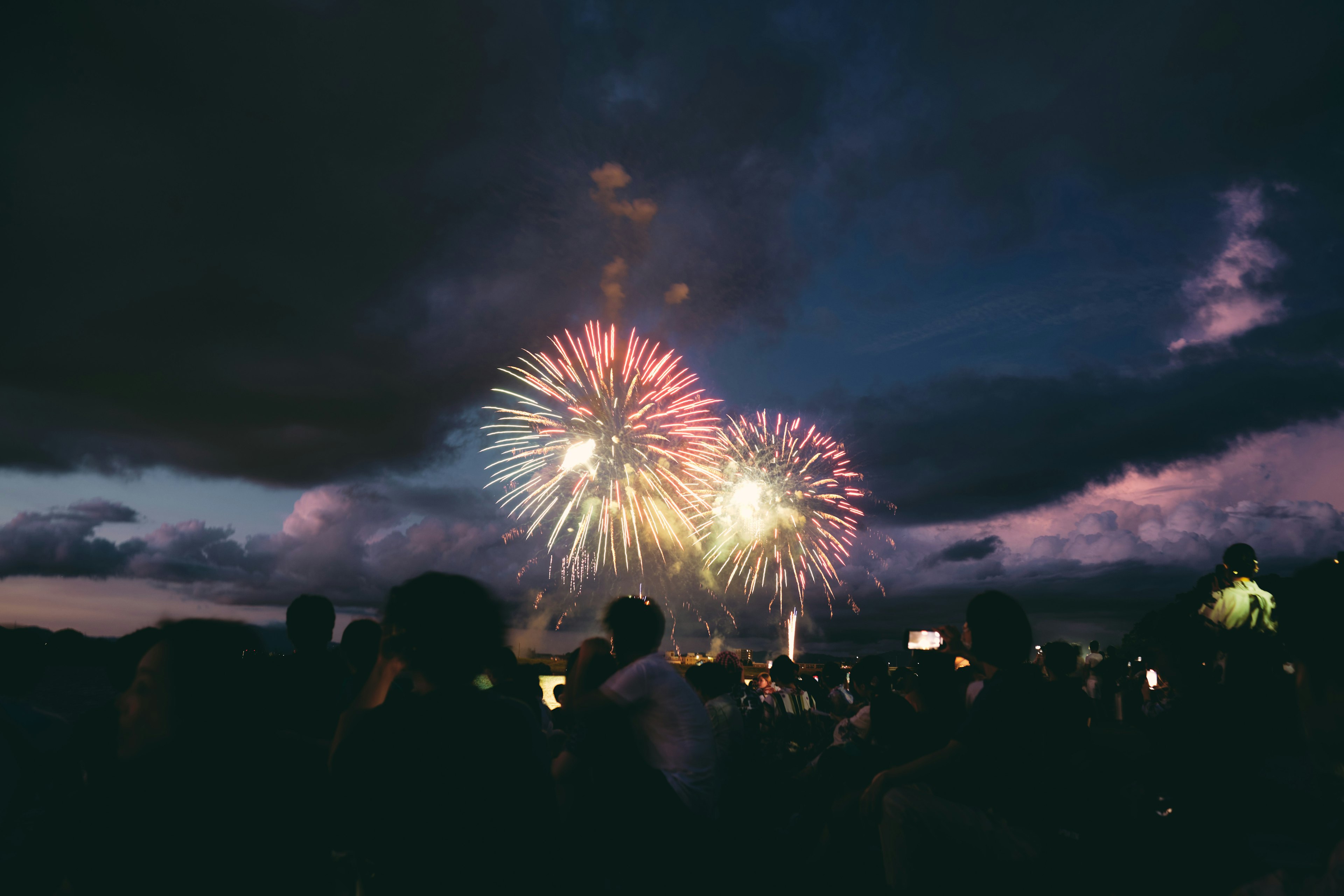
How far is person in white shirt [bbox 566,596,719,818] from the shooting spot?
4414 mm

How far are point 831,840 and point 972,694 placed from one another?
2.96m

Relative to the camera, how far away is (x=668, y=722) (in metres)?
4.46

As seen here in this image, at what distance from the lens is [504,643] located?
9.84 ft

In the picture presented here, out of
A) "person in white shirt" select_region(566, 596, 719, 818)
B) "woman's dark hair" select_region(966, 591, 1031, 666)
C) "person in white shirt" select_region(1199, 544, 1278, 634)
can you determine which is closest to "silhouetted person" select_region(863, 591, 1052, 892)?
"woman's dark hair" select_region(966, 591, 1031, 666)

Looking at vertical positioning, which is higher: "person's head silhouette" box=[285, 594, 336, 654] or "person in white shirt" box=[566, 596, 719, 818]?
"person's head silhouette" box=[285, 594, 336, 654]

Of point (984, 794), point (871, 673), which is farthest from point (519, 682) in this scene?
point (871, 673)

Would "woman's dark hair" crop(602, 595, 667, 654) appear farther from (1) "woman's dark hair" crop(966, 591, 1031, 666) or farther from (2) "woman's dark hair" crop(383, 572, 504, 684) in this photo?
(1) "woman's dark hair" crop(966, 591, 1031, 666)

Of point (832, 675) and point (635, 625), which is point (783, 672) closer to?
point (832, 675)

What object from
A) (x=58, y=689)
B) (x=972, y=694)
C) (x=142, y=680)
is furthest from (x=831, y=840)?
(x=58, y=689)

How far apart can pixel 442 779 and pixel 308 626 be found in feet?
10.6

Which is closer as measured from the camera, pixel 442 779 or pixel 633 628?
pixel 442 779

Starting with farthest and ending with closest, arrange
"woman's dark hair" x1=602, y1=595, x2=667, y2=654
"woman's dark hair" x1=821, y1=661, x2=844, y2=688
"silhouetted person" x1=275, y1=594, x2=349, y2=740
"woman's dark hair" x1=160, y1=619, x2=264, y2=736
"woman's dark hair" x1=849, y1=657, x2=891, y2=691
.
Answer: "woman's dark hair" x1=821, y1=661, x2=844, y2=688 < "woman's dark hair" x1=849, y1=657, x2=891, y2=691 < "woman's dark hair" x1=602, y1=595, x2=667, y2=654 < "silhouetted person" x1=275, y1=594, x2=349, y2=740 < "woman's dark hair" x1=160, y1=619, x2=264, y2=736

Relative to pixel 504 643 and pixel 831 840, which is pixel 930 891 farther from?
pixel 831 840

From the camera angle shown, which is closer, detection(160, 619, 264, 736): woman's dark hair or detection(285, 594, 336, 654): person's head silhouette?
detection(160, 619, 264, 736): woman's dark hair
